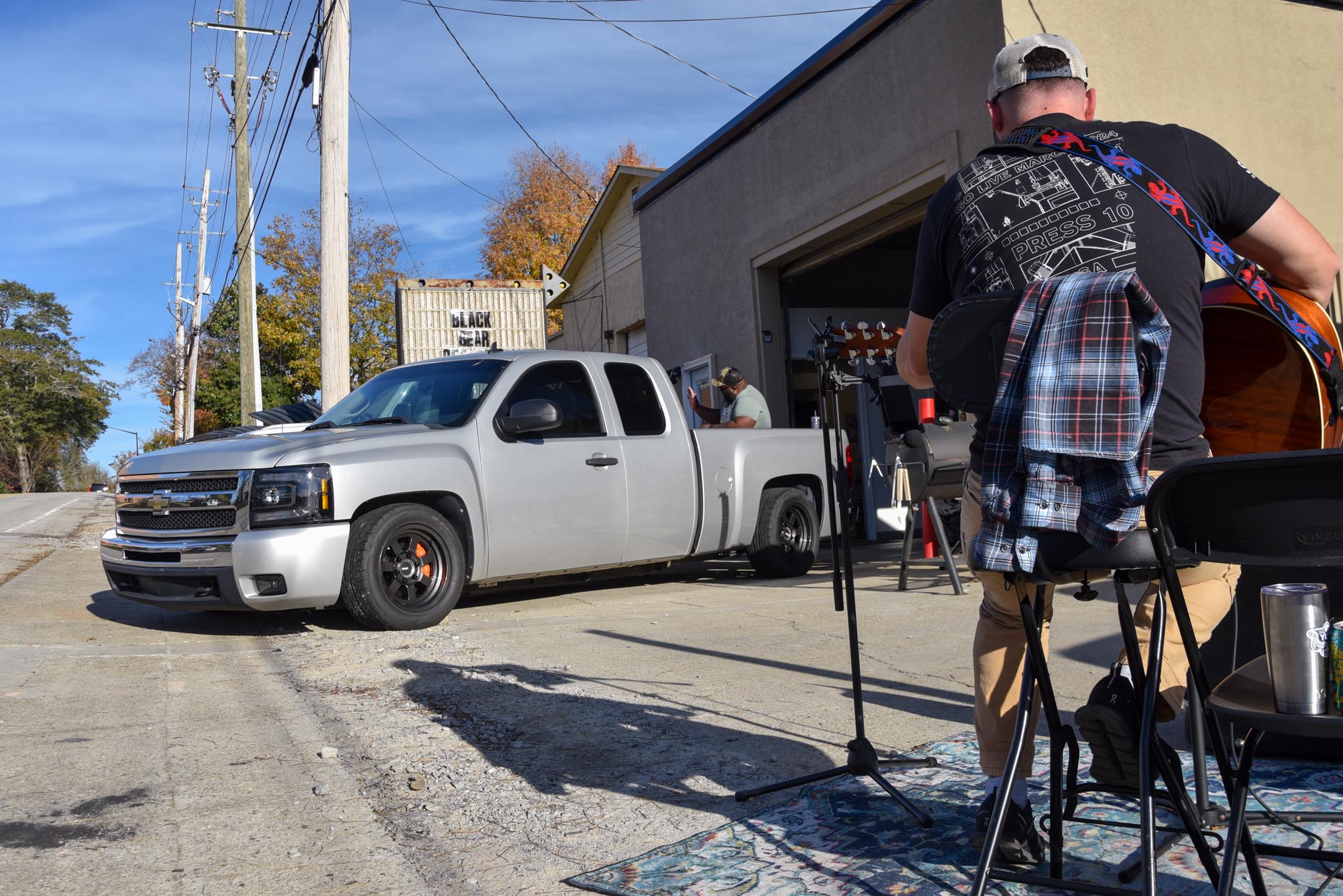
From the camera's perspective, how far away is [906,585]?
8.33 m

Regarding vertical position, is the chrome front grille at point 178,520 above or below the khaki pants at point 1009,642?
above

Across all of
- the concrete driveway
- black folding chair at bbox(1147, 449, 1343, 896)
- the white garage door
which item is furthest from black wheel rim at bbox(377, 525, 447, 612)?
the white garage door

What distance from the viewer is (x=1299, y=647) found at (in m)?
1.99

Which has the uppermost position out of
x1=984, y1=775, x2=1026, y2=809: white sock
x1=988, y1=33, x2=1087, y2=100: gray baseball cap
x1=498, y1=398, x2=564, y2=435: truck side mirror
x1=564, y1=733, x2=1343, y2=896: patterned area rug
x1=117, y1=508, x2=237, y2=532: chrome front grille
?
x1=988, y1=33, x2=1087, y2=100: gray baseball cap

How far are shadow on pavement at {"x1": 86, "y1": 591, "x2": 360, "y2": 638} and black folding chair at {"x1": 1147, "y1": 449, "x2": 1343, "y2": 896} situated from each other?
18.5ft

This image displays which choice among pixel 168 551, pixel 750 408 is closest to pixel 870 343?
pixel 750 408

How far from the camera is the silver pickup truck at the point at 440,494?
639cm

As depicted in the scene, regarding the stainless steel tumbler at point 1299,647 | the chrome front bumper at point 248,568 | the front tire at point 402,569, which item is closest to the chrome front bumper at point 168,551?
the chrome front bumper at point 248,568

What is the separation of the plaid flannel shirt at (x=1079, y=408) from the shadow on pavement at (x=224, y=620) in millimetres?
5393

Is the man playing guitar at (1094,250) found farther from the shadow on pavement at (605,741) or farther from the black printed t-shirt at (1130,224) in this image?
the shadow on pavement at (605,741)

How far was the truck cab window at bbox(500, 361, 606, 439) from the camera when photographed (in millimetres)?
7715

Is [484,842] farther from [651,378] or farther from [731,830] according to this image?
[651,378]

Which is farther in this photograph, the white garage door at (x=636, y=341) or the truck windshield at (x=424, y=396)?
the white garage door at (x=636, y=341)

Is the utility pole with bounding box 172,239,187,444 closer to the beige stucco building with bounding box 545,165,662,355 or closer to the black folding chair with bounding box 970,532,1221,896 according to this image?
the beige stucco building with bounding box 545,165,662,355
